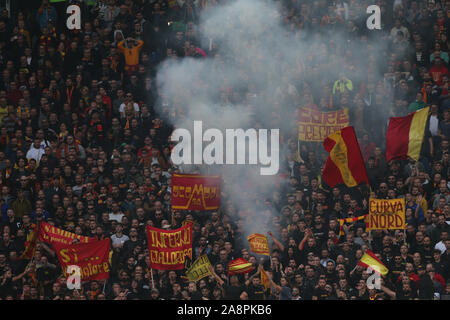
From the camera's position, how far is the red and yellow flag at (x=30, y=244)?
16.2 meters

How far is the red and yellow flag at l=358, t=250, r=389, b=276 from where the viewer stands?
48.7 ft

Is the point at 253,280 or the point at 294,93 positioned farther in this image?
the point at 294,93

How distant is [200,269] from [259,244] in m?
0.90

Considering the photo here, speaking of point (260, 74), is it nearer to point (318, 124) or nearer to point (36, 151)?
point (318, 124)

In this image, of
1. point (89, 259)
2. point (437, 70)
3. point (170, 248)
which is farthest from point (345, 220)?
point (437, 70)

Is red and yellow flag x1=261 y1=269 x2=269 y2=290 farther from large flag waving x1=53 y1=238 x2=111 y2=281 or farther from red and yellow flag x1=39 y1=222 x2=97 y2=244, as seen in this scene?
red and yellow flag x1=39 y1=222 x2=97 y2=244

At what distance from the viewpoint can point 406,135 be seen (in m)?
16.3

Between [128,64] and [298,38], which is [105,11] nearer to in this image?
[128,64]

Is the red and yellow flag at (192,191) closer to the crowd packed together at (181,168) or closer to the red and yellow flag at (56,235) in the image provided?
the crowd packed together at (181,168)

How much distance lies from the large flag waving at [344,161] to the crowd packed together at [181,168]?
0.61 feet

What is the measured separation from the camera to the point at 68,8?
67.8ft

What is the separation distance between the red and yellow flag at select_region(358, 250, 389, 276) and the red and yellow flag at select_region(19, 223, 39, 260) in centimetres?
482
